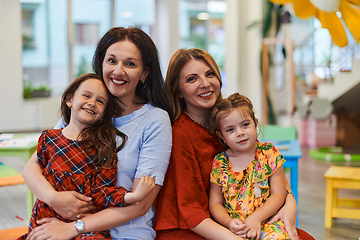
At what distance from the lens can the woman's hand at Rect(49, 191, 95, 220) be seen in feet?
4.14

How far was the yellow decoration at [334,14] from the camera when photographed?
0.97ft

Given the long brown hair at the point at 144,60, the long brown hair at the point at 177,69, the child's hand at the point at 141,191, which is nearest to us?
the child's hand at the point at 141,191

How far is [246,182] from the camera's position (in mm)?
1481

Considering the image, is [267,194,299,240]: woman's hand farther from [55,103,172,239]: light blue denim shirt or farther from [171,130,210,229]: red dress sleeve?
[55,103,172,239]: light blue denim shirt

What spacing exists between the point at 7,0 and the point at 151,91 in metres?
6.62

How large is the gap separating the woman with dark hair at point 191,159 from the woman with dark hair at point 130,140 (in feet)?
0.24

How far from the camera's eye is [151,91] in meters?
1.54

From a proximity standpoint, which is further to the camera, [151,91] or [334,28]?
[151,91]

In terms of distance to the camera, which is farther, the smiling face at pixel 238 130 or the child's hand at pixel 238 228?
the smiling face at pixel 238 130

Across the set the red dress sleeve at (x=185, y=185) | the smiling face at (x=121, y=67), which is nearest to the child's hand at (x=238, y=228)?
the red dress sleeve at (x=185, y=185)

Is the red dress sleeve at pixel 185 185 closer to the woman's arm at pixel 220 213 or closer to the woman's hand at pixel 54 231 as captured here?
the woman's arm at pixel 220 213

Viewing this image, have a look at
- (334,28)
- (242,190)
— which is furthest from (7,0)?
(334,28)

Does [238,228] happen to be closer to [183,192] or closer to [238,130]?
[183,192]

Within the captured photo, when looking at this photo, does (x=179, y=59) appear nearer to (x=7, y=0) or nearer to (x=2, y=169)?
(x=2, y=169)
